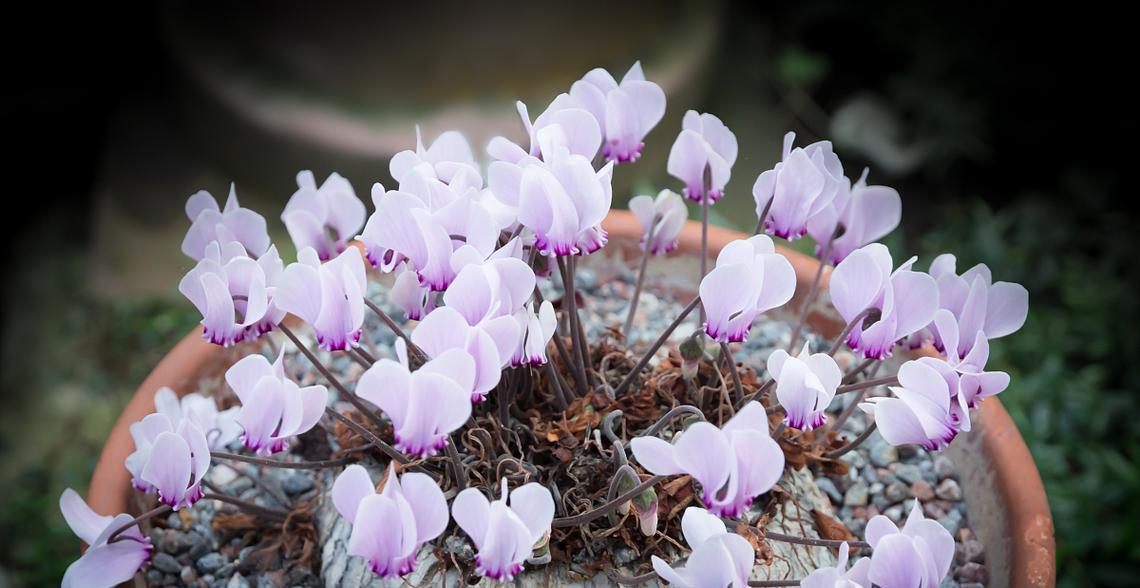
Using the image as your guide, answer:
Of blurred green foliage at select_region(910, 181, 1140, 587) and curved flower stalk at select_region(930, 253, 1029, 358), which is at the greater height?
blurred green foliage at select_region(910, 181, 1140, 587)

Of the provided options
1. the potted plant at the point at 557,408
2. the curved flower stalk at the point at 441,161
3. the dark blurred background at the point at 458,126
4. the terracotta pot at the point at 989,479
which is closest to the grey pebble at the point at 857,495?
the potted plant at the point at 557,408

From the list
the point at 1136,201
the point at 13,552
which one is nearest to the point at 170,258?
the point at 13,552

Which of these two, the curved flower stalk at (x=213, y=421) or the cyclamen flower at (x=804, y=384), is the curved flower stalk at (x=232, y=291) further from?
the cyclamen flower at (x=804, y=384)

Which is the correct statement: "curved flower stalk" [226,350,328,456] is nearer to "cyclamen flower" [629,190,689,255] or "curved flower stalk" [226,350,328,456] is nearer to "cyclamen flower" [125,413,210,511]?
"cyclamen flower" [125,413,210,511]

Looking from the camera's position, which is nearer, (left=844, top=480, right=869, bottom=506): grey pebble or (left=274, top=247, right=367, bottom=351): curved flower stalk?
(left=274, top=247, right=367, bottom=351): curved flower stalk

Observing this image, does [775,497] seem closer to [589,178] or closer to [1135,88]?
[589,178]

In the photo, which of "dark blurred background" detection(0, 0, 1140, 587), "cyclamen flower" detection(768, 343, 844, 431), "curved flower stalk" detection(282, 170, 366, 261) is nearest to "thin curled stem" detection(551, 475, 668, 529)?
"cyclamen flower" detection(768, 343, 844, 431)
